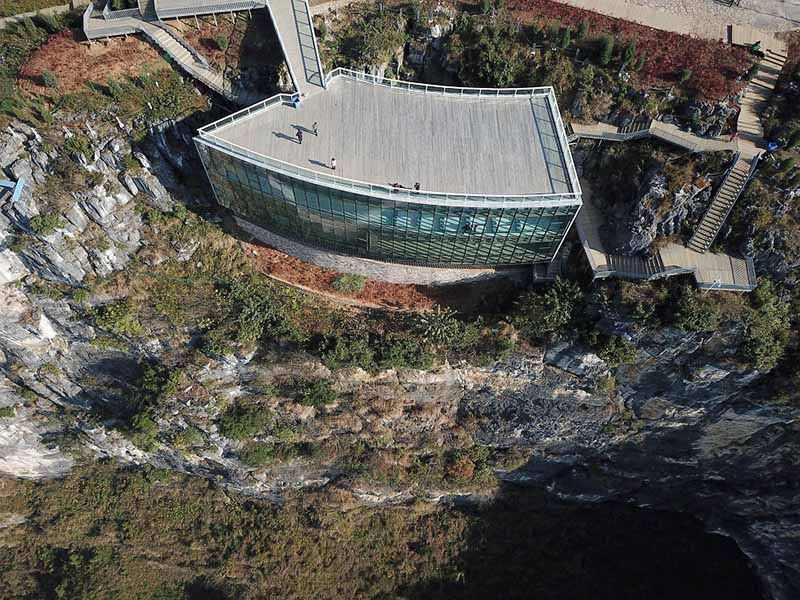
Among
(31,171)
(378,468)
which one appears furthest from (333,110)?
(378,468)

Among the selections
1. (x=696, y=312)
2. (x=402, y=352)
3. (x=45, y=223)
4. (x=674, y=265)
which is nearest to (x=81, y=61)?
(x=45, y=223)

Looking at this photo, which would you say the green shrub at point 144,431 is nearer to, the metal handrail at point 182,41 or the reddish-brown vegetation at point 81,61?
the reddish-brown vegetation at point 81,61

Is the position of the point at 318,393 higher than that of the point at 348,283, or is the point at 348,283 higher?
the point at 348,283

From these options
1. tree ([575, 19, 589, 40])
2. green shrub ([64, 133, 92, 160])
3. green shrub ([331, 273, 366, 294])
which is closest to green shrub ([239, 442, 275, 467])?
green shrub ([331, 273, 366, 294])

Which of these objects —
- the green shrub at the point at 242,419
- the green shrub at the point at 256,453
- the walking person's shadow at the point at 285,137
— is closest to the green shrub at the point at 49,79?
the walking person's shadow at the point at 285,137

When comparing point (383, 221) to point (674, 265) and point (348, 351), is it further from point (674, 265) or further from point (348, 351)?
point (674, 265)

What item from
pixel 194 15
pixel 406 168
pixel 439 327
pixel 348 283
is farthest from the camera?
pixel 348 283
